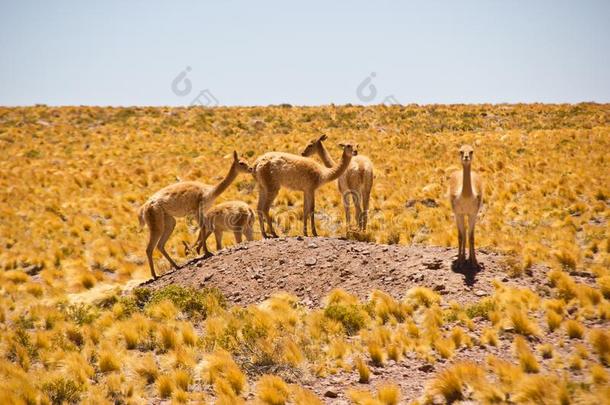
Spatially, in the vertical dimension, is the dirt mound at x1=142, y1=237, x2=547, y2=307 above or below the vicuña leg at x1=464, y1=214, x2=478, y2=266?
below

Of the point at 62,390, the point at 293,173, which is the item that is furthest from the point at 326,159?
the point at 62,390

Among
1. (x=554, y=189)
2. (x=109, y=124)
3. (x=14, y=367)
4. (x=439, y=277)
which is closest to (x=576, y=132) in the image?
(x=554, y=189)

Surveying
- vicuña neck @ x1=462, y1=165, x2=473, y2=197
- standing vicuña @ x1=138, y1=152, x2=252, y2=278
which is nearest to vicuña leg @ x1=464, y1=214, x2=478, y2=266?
vicuña neck @ x1=462, y1=165, x2=473, y2=197

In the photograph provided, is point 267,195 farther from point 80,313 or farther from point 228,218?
point 80,313

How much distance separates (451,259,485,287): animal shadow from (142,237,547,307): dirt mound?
0.6 inches

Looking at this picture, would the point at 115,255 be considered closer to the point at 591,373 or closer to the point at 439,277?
the point at 439,277

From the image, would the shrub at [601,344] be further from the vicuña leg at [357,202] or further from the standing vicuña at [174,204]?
the standing vicuña at [174,204]

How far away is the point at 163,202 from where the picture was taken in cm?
1020

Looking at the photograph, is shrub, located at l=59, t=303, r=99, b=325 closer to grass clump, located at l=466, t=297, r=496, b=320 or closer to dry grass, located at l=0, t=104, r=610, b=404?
dry grass, located at l=0, t=104, r=610, b=404

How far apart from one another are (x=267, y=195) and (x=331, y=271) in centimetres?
→ 277

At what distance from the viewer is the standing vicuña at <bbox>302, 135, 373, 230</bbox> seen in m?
12.3

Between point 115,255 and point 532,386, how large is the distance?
11.1 m

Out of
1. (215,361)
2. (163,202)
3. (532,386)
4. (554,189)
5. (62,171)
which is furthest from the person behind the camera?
(62,171)

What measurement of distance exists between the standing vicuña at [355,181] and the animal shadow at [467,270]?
12.2 ft
